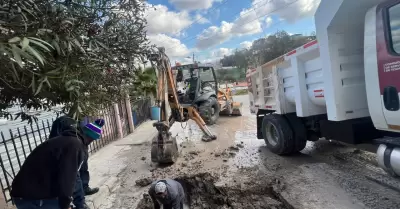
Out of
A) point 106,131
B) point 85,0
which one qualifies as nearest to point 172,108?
point 106,131

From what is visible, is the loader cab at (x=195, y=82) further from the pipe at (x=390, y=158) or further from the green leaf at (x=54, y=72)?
the green leaf at (x=54, y=72)

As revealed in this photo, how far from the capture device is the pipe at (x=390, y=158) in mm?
2982

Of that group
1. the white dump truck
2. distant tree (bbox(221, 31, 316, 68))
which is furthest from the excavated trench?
distant tree (bbox(221, 31, 316, 68))

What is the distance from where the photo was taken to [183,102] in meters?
10.2

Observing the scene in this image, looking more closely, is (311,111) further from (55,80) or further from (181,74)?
(181,74)

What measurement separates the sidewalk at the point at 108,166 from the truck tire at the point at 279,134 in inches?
131

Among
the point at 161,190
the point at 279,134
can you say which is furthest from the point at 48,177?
the point at 279,134

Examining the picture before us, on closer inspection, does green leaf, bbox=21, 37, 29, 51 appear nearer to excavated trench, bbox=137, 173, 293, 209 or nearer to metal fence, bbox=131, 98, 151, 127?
excavated trench, bbox=137, 173, 293, 209

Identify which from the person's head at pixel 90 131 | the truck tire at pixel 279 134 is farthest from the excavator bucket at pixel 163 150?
the person's head at pixel 90 131

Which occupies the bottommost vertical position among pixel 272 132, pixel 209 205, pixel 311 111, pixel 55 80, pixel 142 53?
pixel 209 205

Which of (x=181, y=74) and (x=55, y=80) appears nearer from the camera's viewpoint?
(x=55, y=80)

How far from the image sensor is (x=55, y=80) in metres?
1.63

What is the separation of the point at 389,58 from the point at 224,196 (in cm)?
297

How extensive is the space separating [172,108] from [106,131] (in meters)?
2.72
